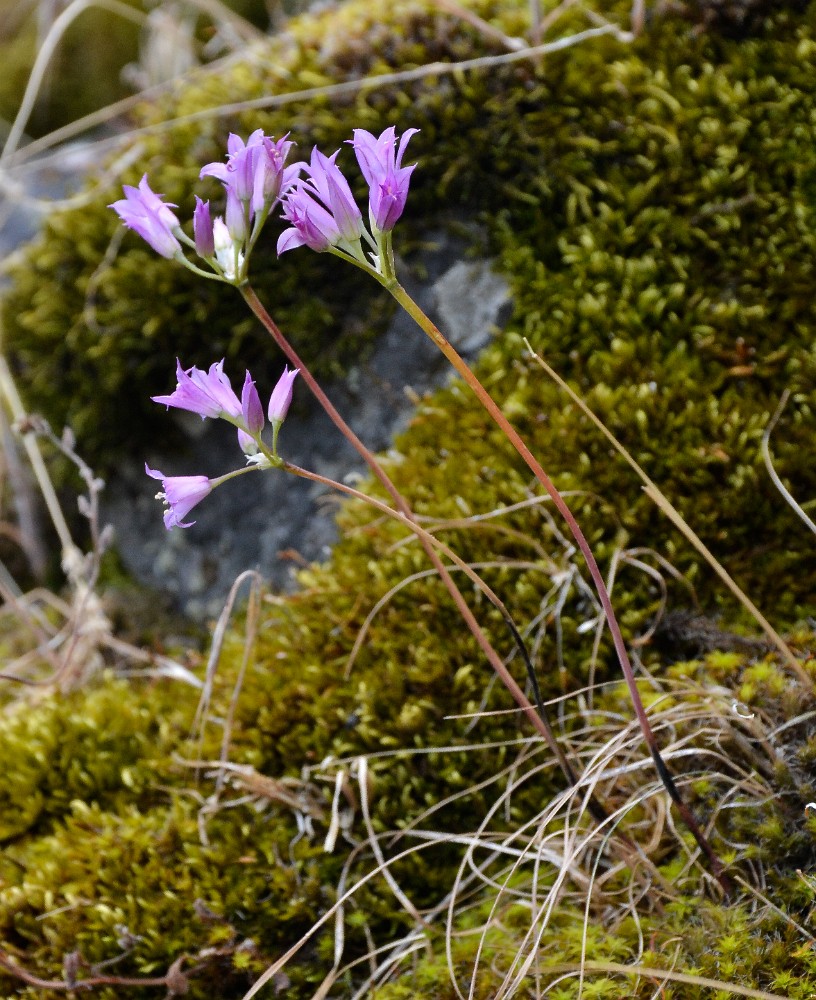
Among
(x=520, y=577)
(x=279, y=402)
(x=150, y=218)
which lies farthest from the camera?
(x=520, y=577)

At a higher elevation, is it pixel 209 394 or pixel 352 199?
pixel 352 199

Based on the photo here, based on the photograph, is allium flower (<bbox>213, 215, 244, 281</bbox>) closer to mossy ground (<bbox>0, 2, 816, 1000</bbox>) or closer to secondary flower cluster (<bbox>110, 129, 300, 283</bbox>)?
secondary flower cluster (<bbox>110, 129, 300, 283</bbox>)

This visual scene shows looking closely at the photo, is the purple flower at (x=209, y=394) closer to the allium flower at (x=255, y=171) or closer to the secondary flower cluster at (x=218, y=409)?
the secondary flower cluster at (x=218, y=409)

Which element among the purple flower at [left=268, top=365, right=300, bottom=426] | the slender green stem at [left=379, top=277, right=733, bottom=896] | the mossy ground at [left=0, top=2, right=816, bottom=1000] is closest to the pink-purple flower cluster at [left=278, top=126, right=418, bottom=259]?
the slender green stem at [left=379, top=277, right=733, bottom=896]

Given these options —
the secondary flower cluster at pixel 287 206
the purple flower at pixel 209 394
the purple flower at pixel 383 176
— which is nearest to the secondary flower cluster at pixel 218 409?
the purple flower at pixel 209 394

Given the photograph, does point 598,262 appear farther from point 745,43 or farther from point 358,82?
point 358,82

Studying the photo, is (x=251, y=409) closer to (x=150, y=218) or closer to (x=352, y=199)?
(x=352, y=199)

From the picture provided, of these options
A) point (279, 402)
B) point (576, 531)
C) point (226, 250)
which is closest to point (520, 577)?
point (576, 531)
